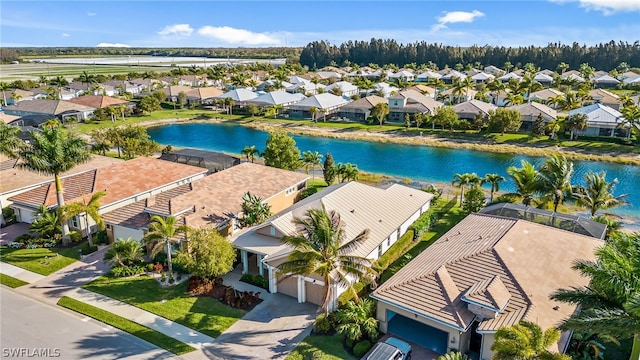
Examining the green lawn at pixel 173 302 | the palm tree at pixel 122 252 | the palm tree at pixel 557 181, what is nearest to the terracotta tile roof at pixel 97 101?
the palm tree at pixel 122 252

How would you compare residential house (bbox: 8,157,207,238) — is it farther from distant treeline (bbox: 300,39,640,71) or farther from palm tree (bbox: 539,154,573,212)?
distant treeline (bbox: 300,39,640,71)

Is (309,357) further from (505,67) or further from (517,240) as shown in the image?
(505,67)

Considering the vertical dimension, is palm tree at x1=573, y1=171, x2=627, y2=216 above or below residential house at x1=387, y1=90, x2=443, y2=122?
below

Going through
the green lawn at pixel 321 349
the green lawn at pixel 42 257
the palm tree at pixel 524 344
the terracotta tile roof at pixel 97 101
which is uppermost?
the terracotta tile roof at pixel 97 101

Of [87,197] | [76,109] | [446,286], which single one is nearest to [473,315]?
[446,286]

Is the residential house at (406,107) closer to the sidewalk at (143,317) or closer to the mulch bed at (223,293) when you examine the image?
the mulch bed at (223,293)

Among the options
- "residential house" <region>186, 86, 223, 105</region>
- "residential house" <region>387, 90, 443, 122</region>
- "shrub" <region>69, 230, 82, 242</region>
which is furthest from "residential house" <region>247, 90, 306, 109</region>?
"shrub" <region>69, 230, 82, 242</region>
